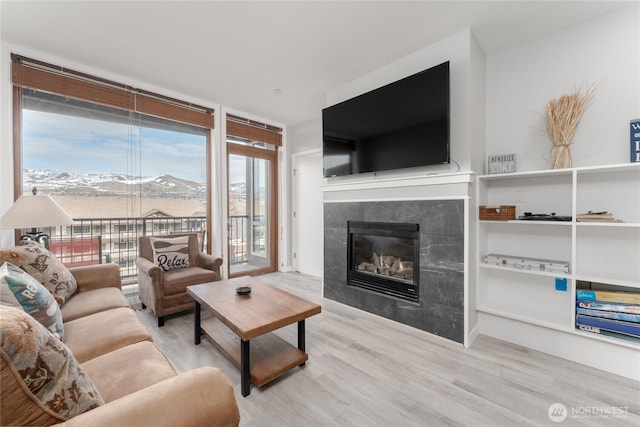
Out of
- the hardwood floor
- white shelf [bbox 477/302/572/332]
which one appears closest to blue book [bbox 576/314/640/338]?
white shelf [bbox 477/302/572/332]

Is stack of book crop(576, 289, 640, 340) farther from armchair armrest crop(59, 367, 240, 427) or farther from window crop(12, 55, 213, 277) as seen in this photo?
window crop(12, 55, 213, 277)

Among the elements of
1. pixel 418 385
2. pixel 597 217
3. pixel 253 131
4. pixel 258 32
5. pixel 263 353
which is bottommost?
pixel 418 385

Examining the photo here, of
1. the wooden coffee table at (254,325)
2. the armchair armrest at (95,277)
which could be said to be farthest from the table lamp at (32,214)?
→ the wooden coffee table at (254,325)

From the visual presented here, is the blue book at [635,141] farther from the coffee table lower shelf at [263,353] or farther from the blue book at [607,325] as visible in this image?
the coffee table lower shelf at [263,353]

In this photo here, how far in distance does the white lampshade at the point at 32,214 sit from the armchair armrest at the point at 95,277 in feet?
1.41

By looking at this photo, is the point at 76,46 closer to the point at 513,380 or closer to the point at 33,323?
the point at 33,323

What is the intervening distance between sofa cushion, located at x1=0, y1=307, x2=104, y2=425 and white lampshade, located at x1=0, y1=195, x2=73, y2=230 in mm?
1904

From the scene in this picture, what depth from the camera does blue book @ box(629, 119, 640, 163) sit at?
1.87 meters

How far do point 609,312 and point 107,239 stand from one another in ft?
16.2

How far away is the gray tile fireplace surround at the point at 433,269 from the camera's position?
7.39ft

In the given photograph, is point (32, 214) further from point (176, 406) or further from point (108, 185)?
point (176, 406)

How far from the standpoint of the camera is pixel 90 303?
1.90 meters

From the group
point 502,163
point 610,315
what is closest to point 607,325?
point 610,315

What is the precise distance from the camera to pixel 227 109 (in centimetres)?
397
